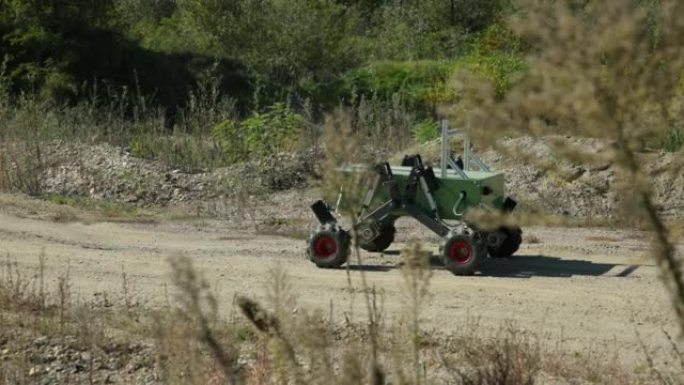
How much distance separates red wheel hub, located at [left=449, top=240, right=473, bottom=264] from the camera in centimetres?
1247

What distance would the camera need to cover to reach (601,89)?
135 inches

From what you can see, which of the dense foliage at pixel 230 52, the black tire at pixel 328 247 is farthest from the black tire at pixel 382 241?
the dense foliage at pixel 230 52

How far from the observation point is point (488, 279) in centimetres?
1243

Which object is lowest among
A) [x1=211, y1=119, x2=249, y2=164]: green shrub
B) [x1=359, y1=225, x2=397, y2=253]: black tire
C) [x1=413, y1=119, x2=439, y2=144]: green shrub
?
[x1=359, y1=225, x2=397, y2=253]: black tire

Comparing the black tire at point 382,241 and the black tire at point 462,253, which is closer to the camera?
the black tire at point 462,253

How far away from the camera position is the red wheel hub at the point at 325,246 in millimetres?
12906

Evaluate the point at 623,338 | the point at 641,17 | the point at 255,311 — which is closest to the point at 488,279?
the point at 623,338

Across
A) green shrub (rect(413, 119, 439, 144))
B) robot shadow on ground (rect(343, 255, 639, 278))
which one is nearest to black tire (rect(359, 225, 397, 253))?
robot shadow on ground (rect(343, 255, 639, 278))

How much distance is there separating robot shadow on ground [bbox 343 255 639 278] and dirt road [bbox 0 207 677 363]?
1 cm

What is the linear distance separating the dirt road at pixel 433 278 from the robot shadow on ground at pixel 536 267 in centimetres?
1

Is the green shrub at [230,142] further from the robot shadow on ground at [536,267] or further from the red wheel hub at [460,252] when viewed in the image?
the red wheel hub at [460,252]

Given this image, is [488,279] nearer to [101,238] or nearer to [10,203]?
[101,238]

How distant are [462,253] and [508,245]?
1.52m

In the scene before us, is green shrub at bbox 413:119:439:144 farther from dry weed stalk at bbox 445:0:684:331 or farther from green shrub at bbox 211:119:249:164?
dry weed stalk at bbox 445:0:684:331
